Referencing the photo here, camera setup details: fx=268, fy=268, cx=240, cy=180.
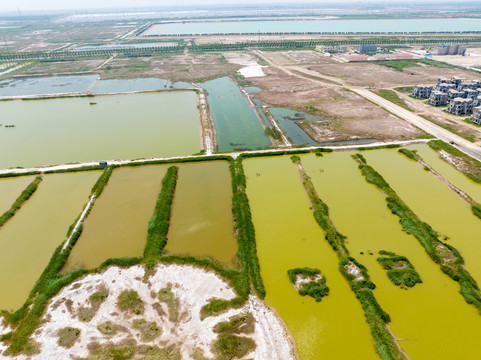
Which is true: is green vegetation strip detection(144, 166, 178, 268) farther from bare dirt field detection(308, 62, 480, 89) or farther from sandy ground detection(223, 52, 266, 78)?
bare dirt field detection(308, 62, 480, 89)

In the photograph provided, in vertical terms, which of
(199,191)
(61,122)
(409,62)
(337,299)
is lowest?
(337,299)

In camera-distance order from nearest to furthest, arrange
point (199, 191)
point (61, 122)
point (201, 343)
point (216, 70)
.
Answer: point (201, 343), point (199, 191), point (61, 122), point (216, 70)

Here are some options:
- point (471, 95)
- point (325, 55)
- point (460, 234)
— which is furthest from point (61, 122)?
point (325, 55)

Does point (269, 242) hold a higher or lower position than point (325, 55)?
lower

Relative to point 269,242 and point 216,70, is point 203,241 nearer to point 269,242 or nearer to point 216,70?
point 269,242

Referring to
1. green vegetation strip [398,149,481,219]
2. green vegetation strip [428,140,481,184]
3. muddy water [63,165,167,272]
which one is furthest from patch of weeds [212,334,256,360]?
green vegetation strip [428,140,481,184]

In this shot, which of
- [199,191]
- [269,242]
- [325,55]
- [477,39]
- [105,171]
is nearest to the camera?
[269,242]

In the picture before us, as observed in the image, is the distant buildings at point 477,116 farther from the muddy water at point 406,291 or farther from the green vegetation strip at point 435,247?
the muddy water at point 406,291
